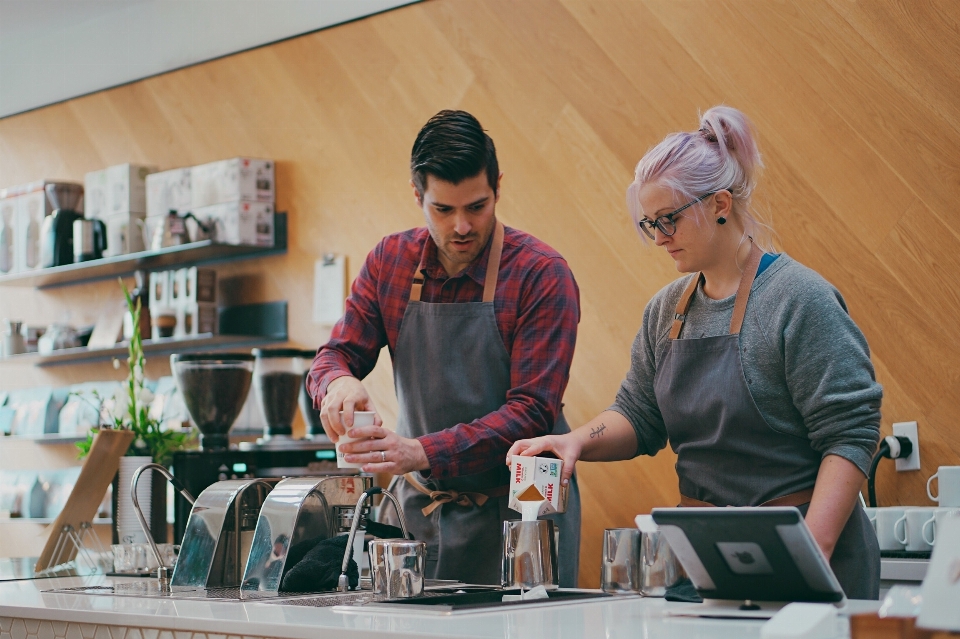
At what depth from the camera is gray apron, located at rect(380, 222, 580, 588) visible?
2457 millimetres

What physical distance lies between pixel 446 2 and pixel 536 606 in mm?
2883

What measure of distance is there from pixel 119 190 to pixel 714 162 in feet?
12.1

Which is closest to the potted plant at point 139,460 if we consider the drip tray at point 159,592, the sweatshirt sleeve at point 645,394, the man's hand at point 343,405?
the drip tray at point 159,592

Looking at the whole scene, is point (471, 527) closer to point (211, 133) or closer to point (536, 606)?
point (536, 606)

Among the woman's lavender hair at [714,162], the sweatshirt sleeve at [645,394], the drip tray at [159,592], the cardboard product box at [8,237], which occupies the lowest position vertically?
the drip tray at [159,592]

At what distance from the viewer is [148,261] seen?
4.99m

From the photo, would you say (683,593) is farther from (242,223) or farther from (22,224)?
(22,224)

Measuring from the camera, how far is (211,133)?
4.88 metres

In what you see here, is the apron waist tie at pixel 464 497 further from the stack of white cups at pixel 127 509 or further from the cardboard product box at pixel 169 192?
the cardboard product box at pixel 169 192

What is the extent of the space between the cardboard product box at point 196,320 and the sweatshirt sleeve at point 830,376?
10.8ft

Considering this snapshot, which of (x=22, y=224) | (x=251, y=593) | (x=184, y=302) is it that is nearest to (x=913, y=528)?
(x=251, y=593)

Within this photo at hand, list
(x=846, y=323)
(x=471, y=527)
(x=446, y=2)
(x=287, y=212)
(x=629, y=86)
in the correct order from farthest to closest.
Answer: (x=287, y=212), (x=446, y=2), (x=629, y=86), (x=471, y=527), (x=846, y=323)

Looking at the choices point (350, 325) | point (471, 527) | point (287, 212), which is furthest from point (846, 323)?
point (287, 212)

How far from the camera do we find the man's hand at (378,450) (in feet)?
7.37
